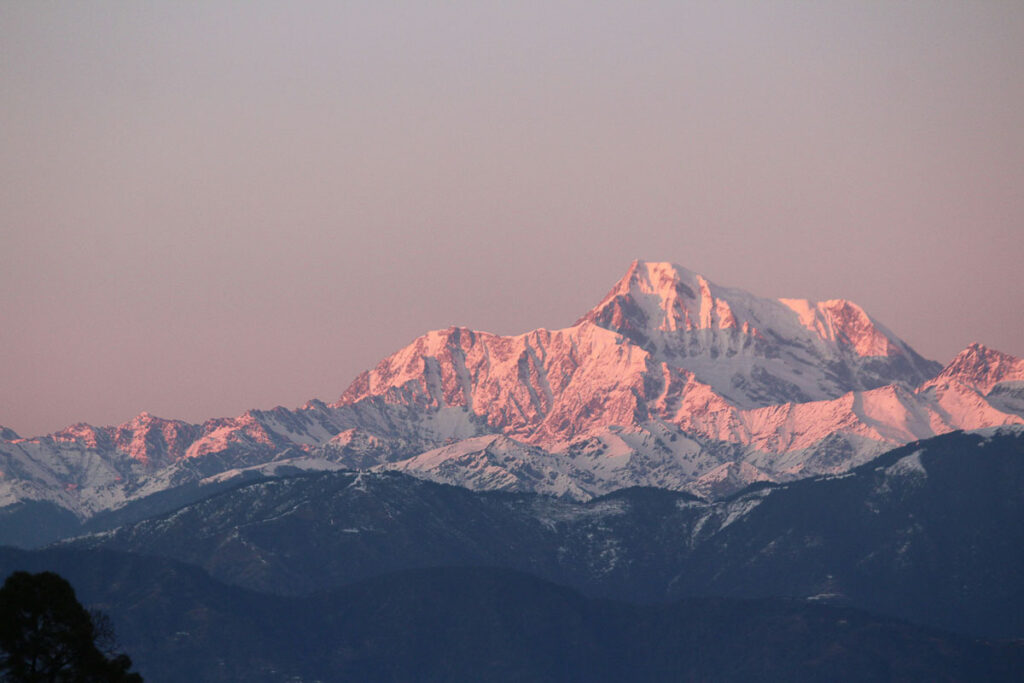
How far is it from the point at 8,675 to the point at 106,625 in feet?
22.9

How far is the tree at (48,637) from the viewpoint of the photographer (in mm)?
117125

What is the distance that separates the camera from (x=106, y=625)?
12150 cm

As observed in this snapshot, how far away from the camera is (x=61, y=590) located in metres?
117

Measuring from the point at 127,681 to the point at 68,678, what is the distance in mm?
3386

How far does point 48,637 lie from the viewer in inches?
4673

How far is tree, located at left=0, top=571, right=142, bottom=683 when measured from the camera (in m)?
117

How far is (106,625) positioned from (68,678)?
4574 millimetres

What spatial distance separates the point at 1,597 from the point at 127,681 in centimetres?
878

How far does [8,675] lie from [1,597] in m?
4.50

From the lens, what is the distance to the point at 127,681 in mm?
118562

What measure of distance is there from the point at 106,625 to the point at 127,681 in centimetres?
448

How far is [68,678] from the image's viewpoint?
387ft

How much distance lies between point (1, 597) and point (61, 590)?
3445mm
